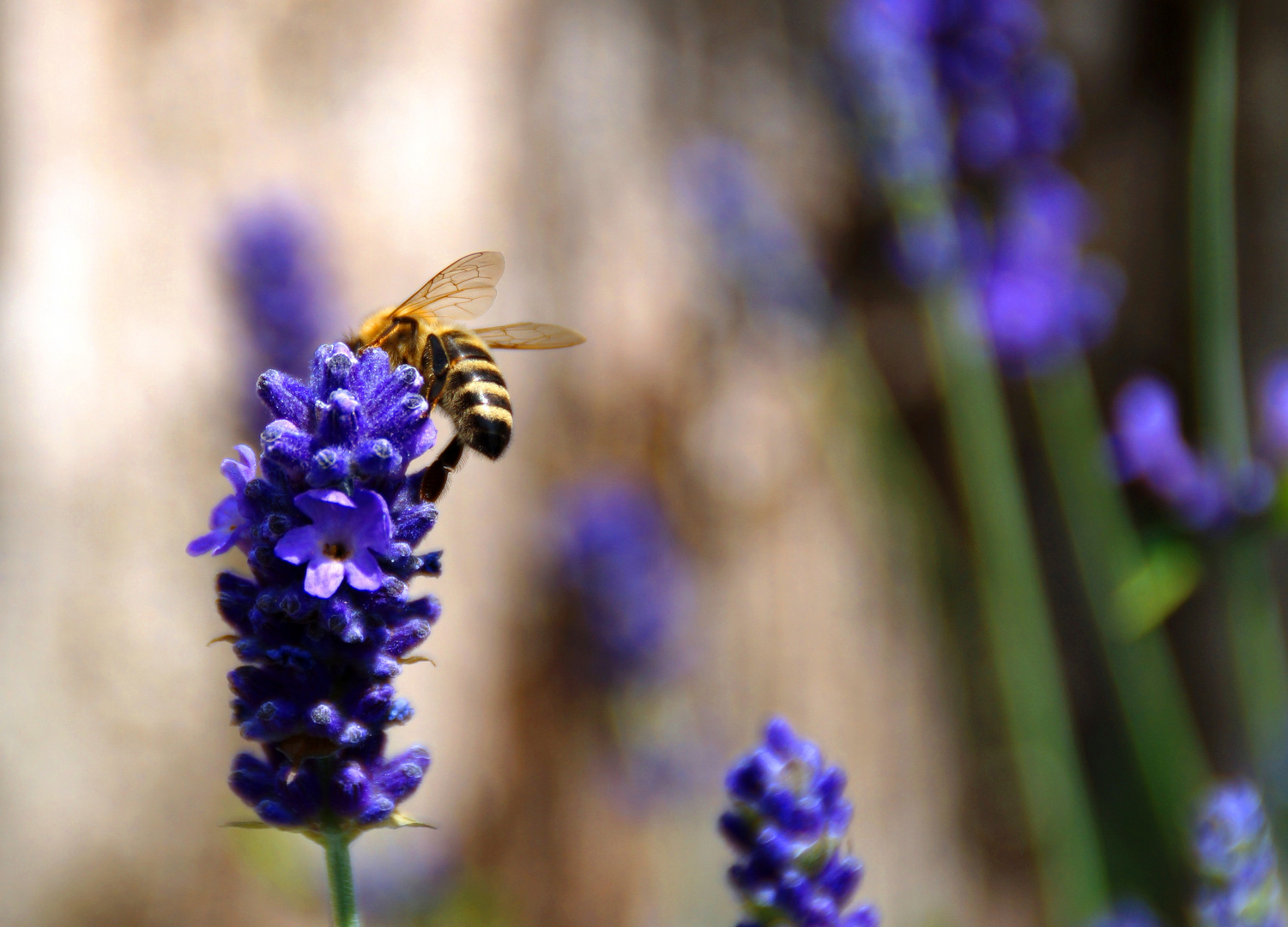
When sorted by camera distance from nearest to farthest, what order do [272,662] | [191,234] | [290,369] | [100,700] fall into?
[272,662]
[290,369]
[100,700]
[191,234]

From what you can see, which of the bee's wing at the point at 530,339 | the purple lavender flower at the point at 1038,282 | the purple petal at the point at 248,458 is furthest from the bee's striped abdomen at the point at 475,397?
the purple lavender flower at the point at 1038,282

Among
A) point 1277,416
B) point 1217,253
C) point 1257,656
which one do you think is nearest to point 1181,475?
point 1277,416

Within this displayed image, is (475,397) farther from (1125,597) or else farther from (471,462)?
(471,462)

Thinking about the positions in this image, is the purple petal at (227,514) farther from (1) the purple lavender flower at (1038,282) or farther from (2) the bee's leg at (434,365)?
(1) the purple lavender flower at (1038,282)

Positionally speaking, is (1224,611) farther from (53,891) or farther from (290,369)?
→ (53,891)

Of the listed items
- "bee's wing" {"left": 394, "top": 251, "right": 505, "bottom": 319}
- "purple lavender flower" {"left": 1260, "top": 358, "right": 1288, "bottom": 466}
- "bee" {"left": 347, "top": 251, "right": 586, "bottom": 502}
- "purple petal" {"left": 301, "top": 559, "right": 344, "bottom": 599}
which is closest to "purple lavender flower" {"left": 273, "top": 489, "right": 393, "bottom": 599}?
"purple petal" {"left": 301, "top": 559, "right": 344, "bottom": 599}

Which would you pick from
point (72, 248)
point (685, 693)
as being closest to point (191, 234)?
point (72, 248)

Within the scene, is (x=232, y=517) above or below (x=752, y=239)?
below
